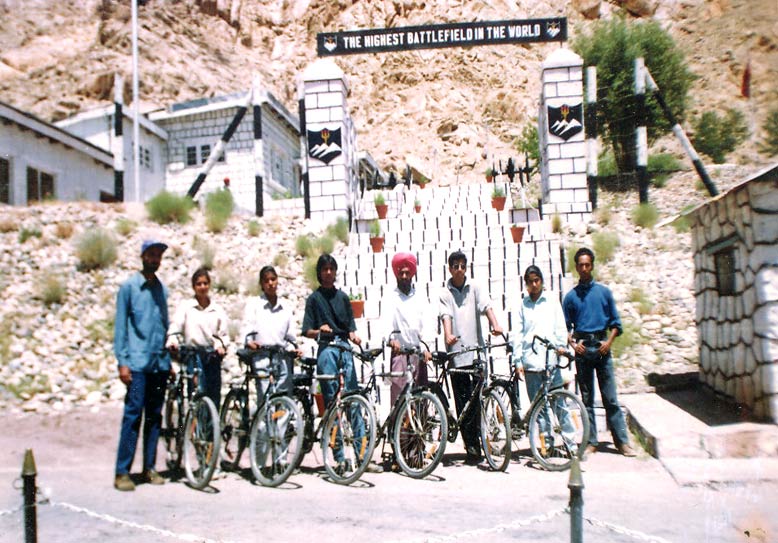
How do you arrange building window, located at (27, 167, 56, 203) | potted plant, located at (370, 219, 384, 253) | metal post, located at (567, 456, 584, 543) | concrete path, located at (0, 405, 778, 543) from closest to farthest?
metal post, located at (567, 456, 584, 543) → concrete path, located at (0, 405, 778, 543) → potted plant, located at (370, 219, 384, 253) → building window, located at (27, 167, 56, 203)

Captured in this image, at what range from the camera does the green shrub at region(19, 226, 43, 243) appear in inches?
501

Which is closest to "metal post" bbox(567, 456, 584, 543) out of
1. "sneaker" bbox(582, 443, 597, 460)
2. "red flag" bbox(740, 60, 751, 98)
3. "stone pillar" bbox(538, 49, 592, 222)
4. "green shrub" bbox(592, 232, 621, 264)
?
"sneaker" bbox(582, 443, 597, 460)

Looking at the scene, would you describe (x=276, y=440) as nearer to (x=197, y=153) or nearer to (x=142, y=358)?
(x=142, y=358)

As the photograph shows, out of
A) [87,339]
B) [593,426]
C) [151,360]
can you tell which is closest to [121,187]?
[87,339]

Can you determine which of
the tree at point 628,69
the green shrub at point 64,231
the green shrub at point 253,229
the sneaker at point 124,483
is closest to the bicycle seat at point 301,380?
the sneaker at point 124,483

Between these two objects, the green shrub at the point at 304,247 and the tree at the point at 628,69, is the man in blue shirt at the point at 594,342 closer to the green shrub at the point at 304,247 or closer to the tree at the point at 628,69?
the green shrub at the point at 304,247

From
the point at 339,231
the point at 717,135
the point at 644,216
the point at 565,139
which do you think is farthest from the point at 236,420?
the point at 717,135

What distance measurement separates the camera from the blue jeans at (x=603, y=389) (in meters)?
6.71

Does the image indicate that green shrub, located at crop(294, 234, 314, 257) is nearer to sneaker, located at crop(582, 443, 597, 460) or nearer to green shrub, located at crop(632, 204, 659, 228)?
green shrub, located at crop(632, 204, 659, 228)

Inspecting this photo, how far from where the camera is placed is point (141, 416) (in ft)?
19.1

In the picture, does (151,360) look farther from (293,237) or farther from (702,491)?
(293,237)

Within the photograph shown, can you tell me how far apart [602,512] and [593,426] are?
7.19ft

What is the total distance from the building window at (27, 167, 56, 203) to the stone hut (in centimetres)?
1863

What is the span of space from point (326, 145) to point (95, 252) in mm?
4714
